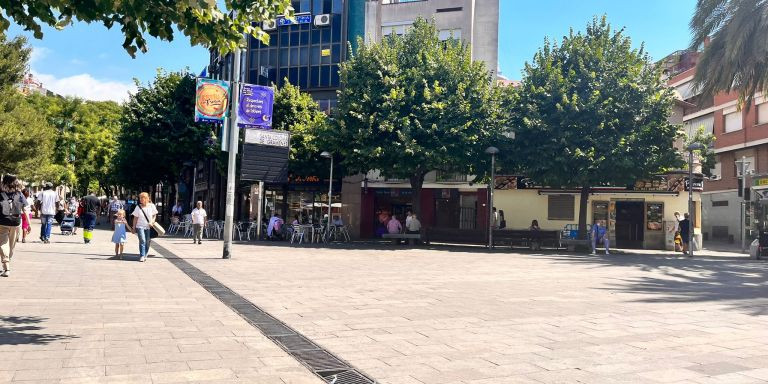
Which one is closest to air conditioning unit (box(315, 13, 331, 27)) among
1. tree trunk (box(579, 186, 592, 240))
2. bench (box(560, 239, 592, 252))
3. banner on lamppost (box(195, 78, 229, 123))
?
tree trunk (box(579, 186, 592, 240))

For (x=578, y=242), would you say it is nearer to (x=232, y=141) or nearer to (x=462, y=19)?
(x=232, y=141)

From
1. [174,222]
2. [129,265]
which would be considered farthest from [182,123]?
[129,265]

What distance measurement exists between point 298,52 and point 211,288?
2926cm

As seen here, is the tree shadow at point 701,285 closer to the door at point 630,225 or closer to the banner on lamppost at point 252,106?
the banner on lamppost at point 252,106

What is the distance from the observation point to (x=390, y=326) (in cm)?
698

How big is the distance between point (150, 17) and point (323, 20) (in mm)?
31734

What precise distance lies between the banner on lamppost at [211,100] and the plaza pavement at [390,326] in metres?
4.54

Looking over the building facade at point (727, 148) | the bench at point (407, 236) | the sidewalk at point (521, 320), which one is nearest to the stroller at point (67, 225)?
the sidewalk at point (521, 320)

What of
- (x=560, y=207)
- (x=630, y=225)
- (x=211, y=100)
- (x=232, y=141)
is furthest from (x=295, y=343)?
(x=630, y=225)

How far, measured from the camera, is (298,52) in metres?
37.2

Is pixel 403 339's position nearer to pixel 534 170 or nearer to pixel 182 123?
pixel 534 170

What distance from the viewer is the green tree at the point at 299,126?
30.0 meters

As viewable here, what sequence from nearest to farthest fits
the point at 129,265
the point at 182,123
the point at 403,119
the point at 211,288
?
the point at 211,288
the point at 129,265
the point at 403,119
the point at 182,123

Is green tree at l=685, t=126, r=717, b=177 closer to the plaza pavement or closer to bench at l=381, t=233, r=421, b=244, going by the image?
bench at l=381, t=233, r=421, b=244
